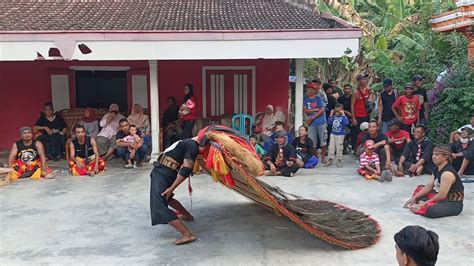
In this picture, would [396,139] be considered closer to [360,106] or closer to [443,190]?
[360,106]

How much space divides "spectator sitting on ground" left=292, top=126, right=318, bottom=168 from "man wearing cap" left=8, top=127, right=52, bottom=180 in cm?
445

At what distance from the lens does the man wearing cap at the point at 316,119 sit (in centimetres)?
991

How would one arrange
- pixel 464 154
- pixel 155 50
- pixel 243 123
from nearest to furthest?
pixel 464 154
pixel 155 50
pixel 243 123

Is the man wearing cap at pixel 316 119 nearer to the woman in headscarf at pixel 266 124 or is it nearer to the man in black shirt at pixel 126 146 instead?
the woman in headscarf at pixel 266 124

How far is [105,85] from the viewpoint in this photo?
1190 cm

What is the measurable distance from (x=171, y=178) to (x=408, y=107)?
5.63 meters

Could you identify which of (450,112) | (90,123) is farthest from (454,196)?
(90,123)

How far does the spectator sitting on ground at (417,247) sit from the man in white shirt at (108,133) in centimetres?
807

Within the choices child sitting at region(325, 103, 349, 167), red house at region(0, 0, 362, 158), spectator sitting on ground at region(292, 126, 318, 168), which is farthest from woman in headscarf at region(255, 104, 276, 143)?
child sitting at region(325, 103, 349, 167)

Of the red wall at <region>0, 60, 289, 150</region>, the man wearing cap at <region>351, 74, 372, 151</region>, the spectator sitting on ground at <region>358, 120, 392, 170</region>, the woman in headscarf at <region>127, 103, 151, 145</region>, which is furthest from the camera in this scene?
the red wall at <region>0, 60, 289, 150</region>

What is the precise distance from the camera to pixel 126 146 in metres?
9.59

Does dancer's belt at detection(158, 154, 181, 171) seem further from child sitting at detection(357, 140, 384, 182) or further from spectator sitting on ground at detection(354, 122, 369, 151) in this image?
spectator sitting on ground at detection(354, 122, 369, 151)

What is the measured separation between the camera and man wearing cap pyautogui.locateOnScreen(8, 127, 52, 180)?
8820mm

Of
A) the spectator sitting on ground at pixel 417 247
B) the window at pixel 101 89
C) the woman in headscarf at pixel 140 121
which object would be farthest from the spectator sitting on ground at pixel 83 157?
the spectator sitting on ground at pixel 417 247
